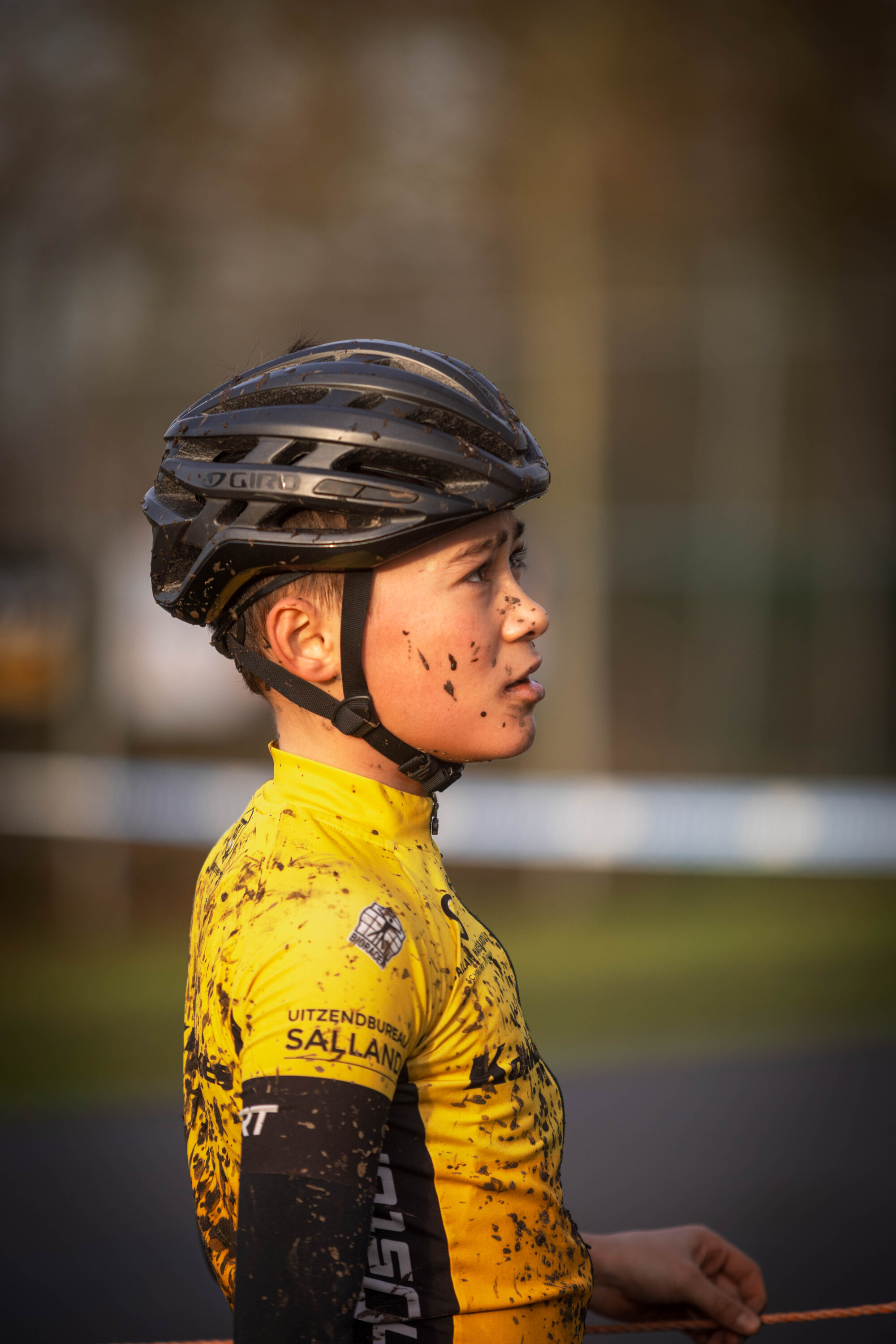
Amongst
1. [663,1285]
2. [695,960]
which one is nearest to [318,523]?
[663,1285]

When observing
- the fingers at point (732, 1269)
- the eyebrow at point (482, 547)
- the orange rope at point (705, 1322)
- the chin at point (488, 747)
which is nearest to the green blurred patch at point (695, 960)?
the orange rope at point (705, 1322)

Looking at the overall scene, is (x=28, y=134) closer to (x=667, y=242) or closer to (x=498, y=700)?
(x=667, y=242)

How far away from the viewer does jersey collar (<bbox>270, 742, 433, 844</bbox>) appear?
61.3 inches

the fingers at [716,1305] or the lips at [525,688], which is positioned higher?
the lips at [525,688]

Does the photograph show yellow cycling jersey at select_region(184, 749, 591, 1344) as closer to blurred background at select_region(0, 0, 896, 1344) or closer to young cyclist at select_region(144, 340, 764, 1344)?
young cyclist at select_region(144, 340, 764, 1344)

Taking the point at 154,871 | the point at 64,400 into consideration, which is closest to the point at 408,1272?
the point at 154,871

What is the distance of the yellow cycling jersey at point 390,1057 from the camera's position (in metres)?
1.20

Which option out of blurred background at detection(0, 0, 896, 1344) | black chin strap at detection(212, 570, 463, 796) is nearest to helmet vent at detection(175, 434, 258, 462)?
black chin strap at detection(212, 570, 463, 796)

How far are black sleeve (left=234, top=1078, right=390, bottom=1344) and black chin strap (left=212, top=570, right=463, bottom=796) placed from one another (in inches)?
21.7

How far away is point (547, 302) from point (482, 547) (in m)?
10.3

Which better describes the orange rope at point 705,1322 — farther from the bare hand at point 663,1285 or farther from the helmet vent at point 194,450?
the helmet vent at point 194,450

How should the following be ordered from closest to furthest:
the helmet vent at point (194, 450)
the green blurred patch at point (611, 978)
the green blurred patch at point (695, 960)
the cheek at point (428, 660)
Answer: the cheek at point (428, 660), the helmet vent at point (194, 450), the green blurred patch at point (611, 978), the green blurred patch at point (695, 960)

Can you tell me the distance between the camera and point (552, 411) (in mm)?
10930

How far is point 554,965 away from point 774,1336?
4.23 metres
